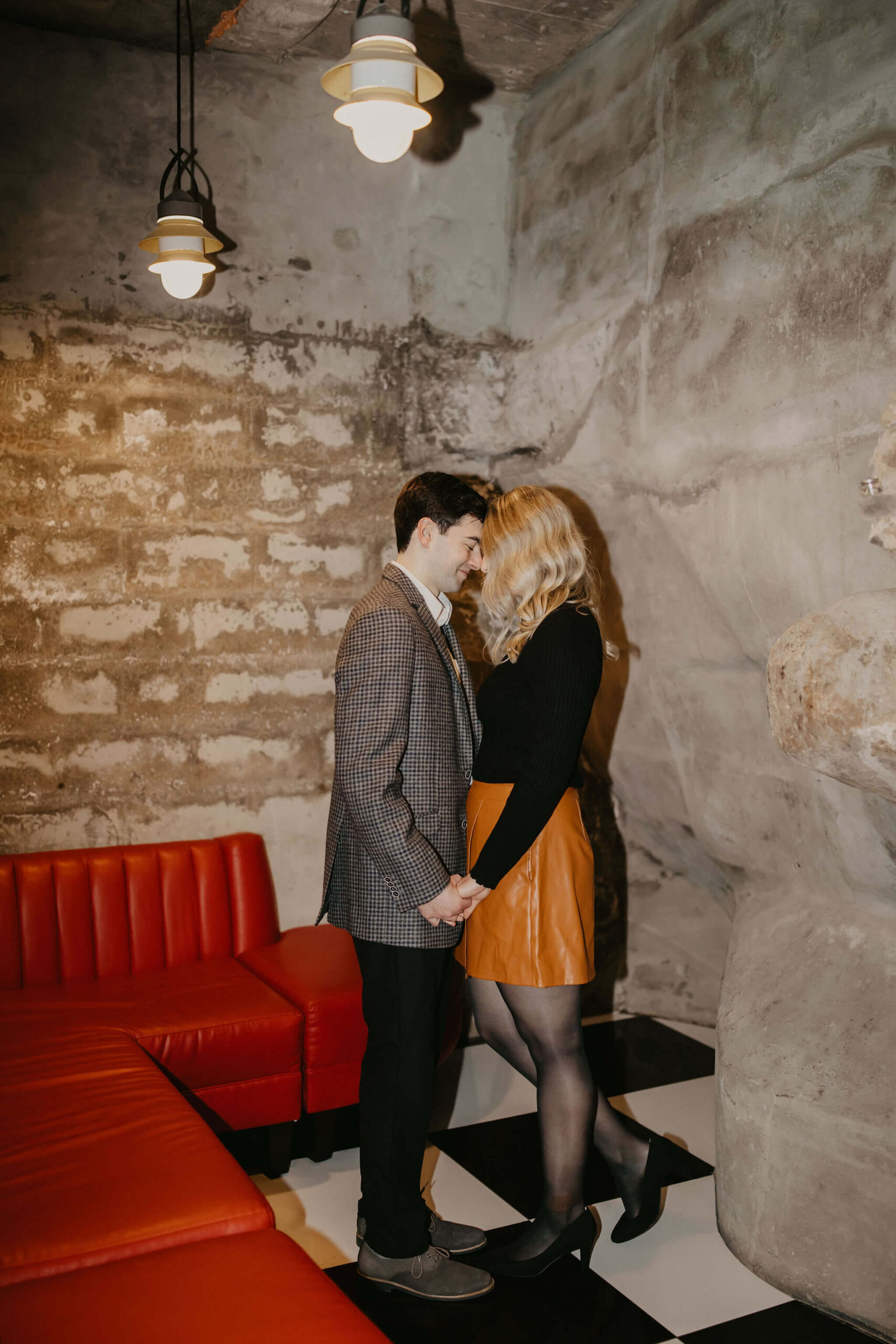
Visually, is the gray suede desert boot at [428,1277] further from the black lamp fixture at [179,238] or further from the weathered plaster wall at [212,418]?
the black lamp fixture at [179,238]

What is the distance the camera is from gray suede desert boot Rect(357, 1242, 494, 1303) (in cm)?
209

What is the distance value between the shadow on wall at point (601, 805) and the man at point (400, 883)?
4.15 ft

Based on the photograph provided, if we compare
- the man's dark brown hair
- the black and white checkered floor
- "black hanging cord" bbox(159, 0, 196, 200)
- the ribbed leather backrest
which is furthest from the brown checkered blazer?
"black hanging cord" bbox(159, 0, 196, 200)

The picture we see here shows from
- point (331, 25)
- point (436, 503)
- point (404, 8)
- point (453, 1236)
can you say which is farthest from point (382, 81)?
point (453, 1236)

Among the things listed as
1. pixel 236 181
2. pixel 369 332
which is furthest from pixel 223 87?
pixel 369 332

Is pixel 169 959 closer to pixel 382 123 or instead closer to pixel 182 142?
pixel 382 123

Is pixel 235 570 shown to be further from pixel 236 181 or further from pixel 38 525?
pixel 236 181

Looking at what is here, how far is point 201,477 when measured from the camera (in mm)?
3291

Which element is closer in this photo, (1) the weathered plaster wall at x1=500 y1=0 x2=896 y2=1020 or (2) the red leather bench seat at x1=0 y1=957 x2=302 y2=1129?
(1) the weathered plaster wall at x1=500 y1=0 x2=896 y2=1020

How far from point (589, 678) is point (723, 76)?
5.24 feet

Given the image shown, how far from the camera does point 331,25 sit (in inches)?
122

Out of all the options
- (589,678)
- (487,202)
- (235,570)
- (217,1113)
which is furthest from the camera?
(487,202)

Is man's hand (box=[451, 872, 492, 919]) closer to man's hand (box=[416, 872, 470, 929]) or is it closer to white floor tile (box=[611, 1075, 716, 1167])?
man's hand (box=[416, 872, 470, 929])

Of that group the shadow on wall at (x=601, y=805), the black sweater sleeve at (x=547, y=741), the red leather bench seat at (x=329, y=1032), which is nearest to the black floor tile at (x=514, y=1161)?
the red leather bench seat at (x=329, y=1032)
